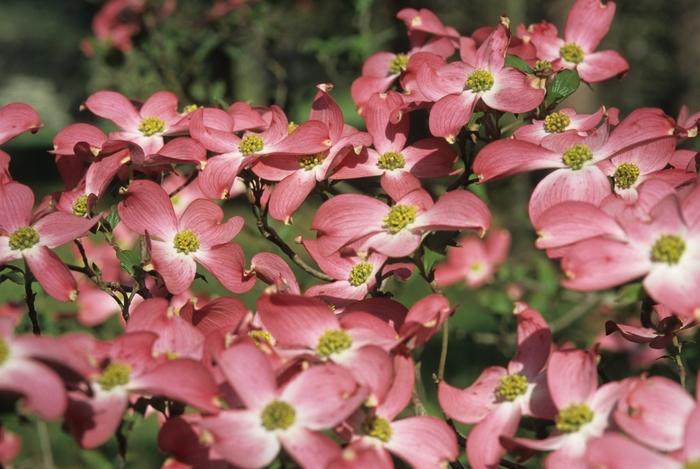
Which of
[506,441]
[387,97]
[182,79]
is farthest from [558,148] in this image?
[182,79]

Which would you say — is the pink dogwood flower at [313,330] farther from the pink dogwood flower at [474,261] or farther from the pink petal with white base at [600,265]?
the pink dogwood flower at [474,261]

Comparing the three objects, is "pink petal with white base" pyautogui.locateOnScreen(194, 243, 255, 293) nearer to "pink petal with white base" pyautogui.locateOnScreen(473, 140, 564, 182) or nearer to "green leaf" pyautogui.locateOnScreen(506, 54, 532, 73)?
"pink petal with white base" pyautogui.locateOnScreen(473, 140, 564, 182)

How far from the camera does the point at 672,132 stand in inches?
37.4

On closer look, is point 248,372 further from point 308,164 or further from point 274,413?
point 308,164

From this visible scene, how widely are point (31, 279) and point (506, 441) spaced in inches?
21.4

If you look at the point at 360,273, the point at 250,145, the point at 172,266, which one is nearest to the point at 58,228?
the point at 172,266

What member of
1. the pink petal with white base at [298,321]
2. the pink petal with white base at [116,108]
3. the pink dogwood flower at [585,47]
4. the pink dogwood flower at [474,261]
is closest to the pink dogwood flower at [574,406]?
the pink petal with white base at [298,321]

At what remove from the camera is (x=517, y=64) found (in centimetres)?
108

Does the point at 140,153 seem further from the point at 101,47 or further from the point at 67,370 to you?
the point at 101,47

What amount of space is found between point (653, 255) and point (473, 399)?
24 centimetres

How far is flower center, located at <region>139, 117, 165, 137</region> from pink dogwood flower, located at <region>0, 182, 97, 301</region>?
0.21m

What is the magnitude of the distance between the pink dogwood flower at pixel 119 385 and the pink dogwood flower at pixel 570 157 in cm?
39

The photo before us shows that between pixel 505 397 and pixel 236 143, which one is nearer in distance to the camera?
pixel 505 397

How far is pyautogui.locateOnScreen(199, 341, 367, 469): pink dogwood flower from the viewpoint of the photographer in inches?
29.6
